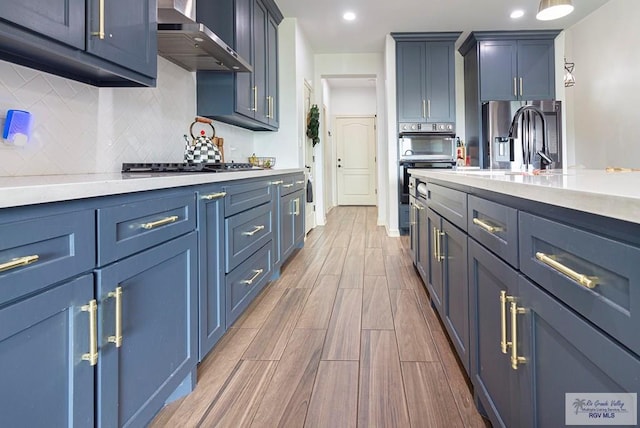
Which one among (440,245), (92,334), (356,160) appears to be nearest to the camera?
(92,334)

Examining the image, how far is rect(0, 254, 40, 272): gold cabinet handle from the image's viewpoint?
2.28ft

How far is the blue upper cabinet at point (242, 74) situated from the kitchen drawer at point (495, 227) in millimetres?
2181

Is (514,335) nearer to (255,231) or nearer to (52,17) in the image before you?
(52,17)

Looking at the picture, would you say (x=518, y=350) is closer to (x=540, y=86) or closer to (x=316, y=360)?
(x=316, y=360)

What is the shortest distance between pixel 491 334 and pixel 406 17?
14.7 ft

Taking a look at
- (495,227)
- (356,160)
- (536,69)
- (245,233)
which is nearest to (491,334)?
(495,227)

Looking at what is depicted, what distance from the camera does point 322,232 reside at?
18.2ft

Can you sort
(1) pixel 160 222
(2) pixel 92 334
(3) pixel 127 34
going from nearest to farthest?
(2) pixel 92 334
(1) pixel 160 222
(3) pixel 127 34

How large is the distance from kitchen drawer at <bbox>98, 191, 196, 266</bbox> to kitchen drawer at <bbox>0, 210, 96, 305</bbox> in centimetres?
5

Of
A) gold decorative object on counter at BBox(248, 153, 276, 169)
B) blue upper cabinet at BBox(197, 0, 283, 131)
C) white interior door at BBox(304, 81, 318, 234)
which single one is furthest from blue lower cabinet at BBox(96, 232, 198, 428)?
white interior door at BBox(304, 81, 318, 234)

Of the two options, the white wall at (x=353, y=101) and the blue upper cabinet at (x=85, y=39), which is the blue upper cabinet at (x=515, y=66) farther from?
the blue upper cabinet at (x=85, y=39)

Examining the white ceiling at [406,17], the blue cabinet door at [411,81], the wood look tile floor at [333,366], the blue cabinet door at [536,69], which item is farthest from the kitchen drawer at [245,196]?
the blue cabinet door at [536,69]

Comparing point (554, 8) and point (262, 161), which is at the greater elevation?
point (554, 8)

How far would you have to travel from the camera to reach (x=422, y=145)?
528cm
